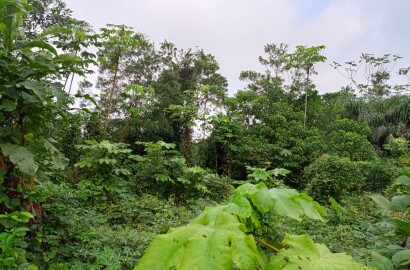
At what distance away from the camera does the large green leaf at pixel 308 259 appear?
24.0 inches

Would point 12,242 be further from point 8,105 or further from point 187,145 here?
point 187,145

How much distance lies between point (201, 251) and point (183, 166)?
19.1 feet

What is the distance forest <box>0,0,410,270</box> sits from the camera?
816mm

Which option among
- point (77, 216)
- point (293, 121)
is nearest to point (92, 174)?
point (77, 216)

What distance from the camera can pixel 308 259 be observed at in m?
0.65

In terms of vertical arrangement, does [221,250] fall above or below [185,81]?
below

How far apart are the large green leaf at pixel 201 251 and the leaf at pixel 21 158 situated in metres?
1.77

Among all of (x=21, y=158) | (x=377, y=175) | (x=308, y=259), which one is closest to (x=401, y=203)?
(x=308, y=259)

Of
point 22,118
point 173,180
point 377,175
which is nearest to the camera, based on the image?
point 22,118

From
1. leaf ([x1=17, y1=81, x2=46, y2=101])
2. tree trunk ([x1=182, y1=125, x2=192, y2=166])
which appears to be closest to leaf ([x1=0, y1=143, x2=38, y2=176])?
leaf ([x1=17, y1=81, x2=46, y2=101])

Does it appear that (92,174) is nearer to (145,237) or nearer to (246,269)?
(145,237)

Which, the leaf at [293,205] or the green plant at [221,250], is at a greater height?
the leaf at [293,205]

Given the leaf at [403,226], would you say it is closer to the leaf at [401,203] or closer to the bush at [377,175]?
the leaf at [401,203]

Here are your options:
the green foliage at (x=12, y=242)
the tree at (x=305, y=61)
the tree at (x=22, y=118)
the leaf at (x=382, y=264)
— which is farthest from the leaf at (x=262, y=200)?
the tree at (x=305, y=61)
